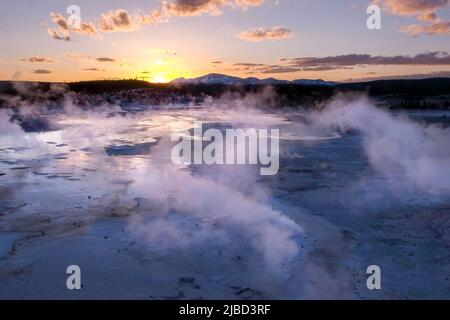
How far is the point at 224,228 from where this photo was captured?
6.75m

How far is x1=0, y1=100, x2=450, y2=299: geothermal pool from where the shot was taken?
16.3ft

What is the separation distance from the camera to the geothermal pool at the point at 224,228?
4.96 meters

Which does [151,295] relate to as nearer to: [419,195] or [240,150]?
[419,195]

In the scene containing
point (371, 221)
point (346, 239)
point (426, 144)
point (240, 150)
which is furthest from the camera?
point (426, 144)

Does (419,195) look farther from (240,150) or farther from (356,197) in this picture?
(240,150)

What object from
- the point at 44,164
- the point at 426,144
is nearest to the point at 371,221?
the point at 44,164
